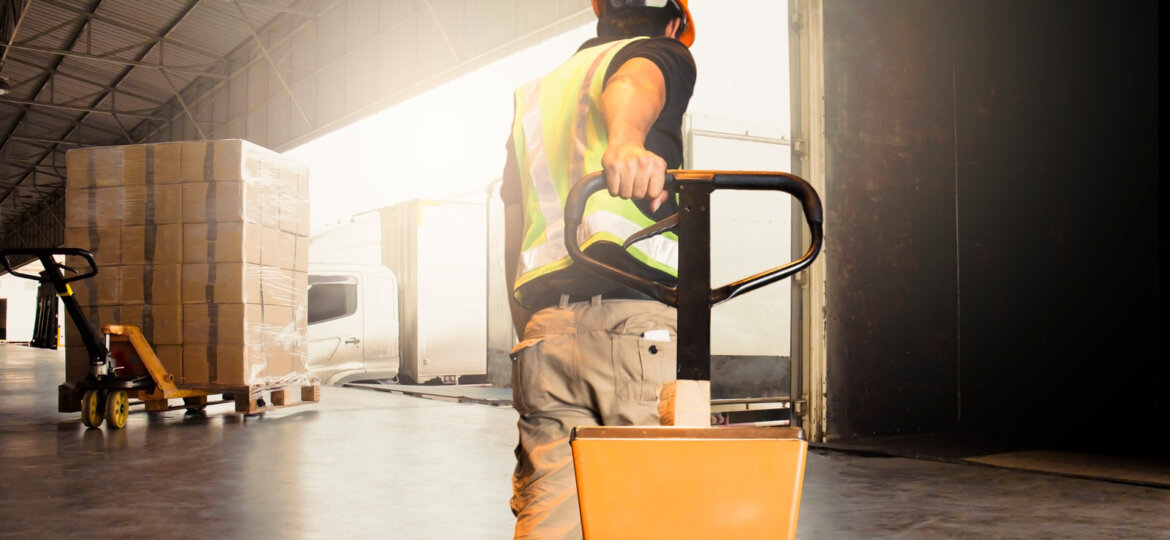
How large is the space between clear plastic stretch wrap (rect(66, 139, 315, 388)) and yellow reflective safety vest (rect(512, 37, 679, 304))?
226 inches

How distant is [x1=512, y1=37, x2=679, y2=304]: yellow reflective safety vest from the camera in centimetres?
170

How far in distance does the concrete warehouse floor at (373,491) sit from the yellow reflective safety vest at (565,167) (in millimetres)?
1712

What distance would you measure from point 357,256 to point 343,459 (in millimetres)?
7174

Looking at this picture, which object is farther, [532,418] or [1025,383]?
[1025,383]

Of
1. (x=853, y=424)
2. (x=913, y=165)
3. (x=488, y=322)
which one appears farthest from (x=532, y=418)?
(x=488, y=322)

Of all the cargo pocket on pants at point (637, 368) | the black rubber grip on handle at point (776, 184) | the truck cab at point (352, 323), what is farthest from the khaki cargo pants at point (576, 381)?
the truck cab at point (352, 323)

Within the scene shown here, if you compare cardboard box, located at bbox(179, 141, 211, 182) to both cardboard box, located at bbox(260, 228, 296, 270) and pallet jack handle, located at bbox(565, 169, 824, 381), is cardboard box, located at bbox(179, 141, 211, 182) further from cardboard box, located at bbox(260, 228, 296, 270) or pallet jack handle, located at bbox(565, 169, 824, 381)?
pallet jack handle, located at bbox(565, 169, 824, 381)

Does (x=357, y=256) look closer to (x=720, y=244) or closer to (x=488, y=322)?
(x=488, y=322)

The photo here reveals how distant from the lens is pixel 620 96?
1.57m

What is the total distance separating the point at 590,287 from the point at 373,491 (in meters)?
2.71

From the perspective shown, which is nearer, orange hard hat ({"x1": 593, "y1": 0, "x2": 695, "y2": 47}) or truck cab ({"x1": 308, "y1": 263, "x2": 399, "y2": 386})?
orange hard hat ({"x1": 593, "y1": 0, "x2": 695, "y2": 47})

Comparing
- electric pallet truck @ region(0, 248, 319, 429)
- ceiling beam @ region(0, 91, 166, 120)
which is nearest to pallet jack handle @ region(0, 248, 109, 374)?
electric pallet truck @ region(0, 248, 319, 429)

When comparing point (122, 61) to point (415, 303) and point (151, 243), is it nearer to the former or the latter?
point (415, 303)

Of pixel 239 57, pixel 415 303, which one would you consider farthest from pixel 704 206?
pixel 239 57
